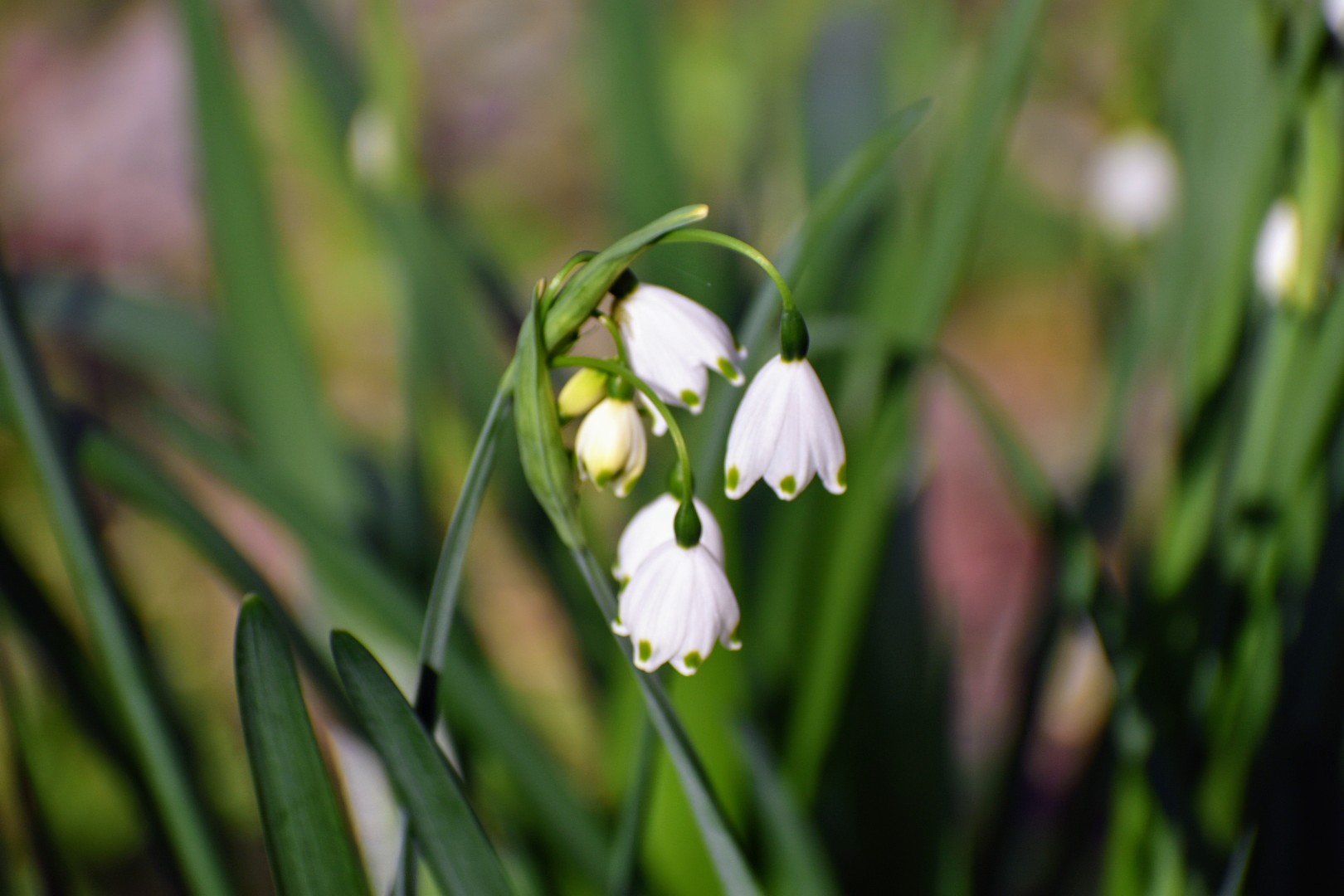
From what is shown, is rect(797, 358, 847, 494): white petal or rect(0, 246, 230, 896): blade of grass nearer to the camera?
rect(797, 358, 847, 494): white petal

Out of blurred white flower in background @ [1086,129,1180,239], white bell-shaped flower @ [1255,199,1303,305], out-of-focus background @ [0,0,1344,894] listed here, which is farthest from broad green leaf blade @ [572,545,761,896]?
blurred white flower in background @ [1086,129,1180,239]

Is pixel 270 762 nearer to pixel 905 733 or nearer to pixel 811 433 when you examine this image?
pixel 811 433

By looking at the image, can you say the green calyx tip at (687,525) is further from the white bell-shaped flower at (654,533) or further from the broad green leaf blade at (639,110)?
the broad green leaf blade at (639,110)

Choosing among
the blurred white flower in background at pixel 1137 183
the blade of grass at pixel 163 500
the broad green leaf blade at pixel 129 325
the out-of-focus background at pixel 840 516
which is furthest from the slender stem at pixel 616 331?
the blurred white flower in background at pixel 1137 183

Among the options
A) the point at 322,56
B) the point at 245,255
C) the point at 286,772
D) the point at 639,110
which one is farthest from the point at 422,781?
the point at 322,56

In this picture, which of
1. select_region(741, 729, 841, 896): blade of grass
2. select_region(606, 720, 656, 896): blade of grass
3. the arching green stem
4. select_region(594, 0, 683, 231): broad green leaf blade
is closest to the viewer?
the arching green stem

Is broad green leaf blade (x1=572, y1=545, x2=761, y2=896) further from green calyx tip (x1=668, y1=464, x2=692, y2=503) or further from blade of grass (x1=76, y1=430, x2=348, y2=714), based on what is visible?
blade of grass (x1=76, y1=430, x2=348, y2=714)

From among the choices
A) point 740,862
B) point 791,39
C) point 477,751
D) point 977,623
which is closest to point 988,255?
point 791,39

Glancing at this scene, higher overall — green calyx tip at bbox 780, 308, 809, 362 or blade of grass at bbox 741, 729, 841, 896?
green calyx tip at bbox 780, 308, 809, 362
